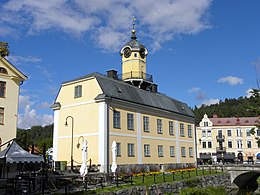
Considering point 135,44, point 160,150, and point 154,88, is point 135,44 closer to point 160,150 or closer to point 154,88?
point 154,88

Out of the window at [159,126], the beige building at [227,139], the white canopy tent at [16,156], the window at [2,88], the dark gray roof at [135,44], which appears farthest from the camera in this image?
the beige building at [227,139]

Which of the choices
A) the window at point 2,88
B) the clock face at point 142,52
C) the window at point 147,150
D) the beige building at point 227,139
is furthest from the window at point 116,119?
the beige building at point 227,139

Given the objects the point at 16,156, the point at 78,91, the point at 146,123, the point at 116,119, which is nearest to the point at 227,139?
the point at 146,123

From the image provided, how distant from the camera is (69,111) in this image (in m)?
28.6

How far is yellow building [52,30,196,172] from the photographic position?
2588cm

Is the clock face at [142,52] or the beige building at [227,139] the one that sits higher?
the clock face at [142,52]

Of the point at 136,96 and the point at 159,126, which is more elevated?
the point at 136,96

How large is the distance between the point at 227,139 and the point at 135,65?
119 ft

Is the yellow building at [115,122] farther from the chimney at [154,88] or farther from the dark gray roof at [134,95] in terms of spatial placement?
the chimney at [154,88]

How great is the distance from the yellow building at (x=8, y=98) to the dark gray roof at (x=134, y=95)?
22.0ft

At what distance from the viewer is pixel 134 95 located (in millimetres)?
29984

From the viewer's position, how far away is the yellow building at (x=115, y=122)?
84.9 ft

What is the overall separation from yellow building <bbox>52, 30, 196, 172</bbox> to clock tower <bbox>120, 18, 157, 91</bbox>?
12 cm

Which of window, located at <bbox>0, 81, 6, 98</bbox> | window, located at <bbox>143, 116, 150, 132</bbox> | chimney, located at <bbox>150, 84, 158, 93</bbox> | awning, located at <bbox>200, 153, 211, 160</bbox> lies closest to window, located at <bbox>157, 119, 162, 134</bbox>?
window, located at <bbox>143, 116, 150, 132</bbox>
